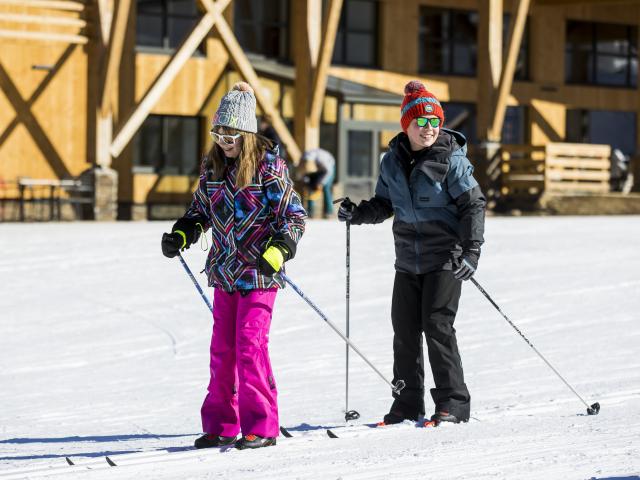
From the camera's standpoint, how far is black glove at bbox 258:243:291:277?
536cm

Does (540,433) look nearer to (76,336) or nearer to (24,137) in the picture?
(76,336)

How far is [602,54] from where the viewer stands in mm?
32438

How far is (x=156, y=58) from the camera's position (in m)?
24.6

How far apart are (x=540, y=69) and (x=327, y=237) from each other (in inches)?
656

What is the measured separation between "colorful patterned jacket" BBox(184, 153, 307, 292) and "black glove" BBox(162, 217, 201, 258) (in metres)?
0.19

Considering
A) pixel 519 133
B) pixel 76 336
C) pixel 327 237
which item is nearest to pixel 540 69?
pixel 519 133

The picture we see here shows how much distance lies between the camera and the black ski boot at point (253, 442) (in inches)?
217

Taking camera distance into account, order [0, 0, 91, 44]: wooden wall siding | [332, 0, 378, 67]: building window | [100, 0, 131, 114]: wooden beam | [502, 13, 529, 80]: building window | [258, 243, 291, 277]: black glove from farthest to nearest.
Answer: [502, 13, 529, 80]: building window, [332, 0, 378, 67]: building window, [0, 0, 91, 44]: wooden wall siding, [100, 0, 131, 114]: wooden beam, [258, 243, 291, 277]: black glove

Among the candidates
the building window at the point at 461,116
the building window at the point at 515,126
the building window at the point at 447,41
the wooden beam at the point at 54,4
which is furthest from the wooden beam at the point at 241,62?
the building window at the point at 515,126

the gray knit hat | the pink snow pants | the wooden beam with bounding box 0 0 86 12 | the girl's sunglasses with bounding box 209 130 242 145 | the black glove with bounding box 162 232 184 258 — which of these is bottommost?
the pink snow pants

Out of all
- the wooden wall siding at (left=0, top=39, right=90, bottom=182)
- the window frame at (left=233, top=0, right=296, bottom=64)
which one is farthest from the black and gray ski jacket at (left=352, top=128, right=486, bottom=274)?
the window frame at (left=233, top=0, right=296, bottom=64)

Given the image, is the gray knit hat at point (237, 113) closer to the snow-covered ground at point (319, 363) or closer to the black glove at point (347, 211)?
the black glove at point (347, 211)

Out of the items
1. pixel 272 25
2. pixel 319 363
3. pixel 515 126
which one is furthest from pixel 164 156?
pixel 319 363

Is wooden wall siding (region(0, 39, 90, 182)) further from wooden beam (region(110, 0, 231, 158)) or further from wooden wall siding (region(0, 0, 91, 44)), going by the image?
wooden beam (region(110, 0, 231, 158))
